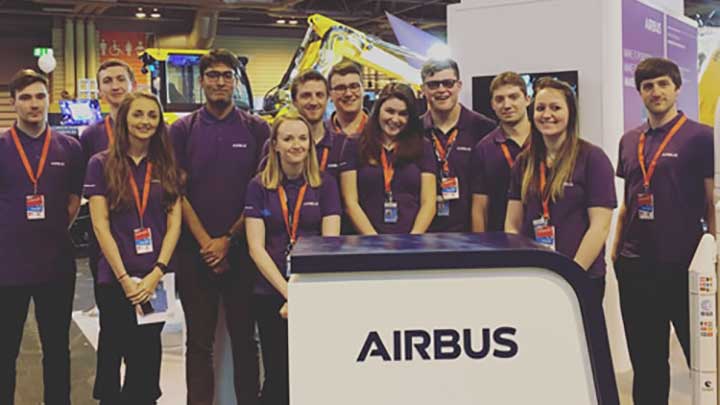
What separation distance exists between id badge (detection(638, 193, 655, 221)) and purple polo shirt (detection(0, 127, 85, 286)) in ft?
7.87

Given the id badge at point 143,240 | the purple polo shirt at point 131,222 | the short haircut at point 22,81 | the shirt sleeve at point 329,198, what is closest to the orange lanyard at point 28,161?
the short haircut at point 22,81

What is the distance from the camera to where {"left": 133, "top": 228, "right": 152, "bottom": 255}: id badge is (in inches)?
118

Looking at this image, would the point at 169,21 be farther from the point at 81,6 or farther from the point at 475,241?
the point at 475,241

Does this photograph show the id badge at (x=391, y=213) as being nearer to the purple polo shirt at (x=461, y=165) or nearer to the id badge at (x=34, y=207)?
the purple polo shirt at (x=461, y=165)

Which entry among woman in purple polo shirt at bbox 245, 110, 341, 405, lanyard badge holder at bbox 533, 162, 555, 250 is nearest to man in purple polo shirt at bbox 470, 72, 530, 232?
lanyard badge holder at bbox 533, 162, 555, 250

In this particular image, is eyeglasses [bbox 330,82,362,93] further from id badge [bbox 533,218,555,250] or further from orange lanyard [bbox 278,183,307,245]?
id badge [bbox 533,218,555,250]

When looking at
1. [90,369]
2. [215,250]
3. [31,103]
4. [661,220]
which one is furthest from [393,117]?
[90,369]

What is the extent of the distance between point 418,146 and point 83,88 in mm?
13077

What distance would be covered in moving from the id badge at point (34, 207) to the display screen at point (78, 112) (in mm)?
10074

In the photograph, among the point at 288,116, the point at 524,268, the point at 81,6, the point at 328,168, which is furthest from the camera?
the point at 81,6

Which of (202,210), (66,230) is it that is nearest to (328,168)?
(202,210)

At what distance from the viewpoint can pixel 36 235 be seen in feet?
10.3

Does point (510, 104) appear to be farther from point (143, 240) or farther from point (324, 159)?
point (143, 240)

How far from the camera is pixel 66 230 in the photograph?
3.27m
